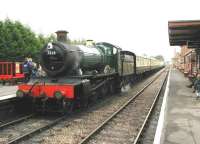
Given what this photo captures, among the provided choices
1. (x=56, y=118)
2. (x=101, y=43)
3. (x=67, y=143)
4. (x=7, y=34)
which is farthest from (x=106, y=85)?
(x=7, y=34)

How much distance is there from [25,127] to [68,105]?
2288 millimetres

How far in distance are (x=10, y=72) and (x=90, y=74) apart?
15.6 metres

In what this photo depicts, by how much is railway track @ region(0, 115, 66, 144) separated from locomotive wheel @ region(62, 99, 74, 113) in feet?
1.18

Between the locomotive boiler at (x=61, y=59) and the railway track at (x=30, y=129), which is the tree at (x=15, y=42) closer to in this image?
the locomotive boiler at (x=61, y=59)

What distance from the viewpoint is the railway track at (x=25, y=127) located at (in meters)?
9.76

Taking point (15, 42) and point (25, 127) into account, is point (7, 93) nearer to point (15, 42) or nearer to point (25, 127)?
point (25, 127)

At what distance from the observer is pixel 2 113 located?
12461 millimetres

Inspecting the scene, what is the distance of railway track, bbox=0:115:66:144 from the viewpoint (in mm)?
9756

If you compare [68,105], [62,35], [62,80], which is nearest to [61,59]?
[62,80]

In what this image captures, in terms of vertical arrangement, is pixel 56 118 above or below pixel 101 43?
below

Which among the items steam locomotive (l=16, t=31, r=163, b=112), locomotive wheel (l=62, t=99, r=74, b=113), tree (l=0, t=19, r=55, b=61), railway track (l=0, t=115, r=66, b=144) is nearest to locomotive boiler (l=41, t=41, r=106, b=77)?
steam locomotive (l=16, t=31, r=163, b=112)

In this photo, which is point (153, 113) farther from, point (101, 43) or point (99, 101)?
point (101, 43)

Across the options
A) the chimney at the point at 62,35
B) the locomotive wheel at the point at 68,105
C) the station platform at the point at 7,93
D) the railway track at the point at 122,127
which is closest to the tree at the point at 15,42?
the station platform at the point at 7,93

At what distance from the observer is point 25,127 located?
11.3m
